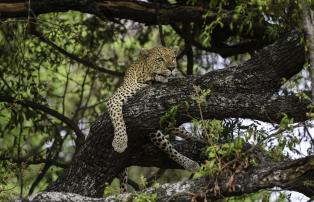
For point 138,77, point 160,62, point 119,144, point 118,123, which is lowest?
point 119,144

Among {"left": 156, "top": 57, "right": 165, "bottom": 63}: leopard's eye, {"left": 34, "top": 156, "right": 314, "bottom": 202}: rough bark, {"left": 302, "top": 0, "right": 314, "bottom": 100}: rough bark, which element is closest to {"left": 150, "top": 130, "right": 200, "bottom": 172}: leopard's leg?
{"left": 156, "top": 57, "right": 165, "bottom": 63}: leopard's eye

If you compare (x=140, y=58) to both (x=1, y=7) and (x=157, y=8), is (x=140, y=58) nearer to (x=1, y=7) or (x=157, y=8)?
(x=157, y=8)

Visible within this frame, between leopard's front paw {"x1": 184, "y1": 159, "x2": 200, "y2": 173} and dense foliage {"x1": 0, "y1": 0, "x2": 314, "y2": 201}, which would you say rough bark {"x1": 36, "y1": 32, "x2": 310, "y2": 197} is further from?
leopard's front paw {"x1": 184, "y1": 159, "x2": 200, "y2": 173}

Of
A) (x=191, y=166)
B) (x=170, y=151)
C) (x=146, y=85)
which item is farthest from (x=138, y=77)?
(x=191, y=166)

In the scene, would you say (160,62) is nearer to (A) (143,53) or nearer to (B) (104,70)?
(A) (143,53)

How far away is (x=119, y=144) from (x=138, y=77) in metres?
1.41

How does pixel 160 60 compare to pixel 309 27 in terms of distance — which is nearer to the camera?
pixel 309 27

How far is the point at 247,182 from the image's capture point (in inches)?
216

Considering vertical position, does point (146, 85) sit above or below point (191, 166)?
above

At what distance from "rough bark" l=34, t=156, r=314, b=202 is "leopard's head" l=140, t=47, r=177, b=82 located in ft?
7.24

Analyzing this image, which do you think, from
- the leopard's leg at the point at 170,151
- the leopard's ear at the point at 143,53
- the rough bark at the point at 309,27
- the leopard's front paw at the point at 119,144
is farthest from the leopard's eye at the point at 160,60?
the rough bark at the point at 309,27

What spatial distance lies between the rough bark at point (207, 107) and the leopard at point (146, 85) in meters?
0.10

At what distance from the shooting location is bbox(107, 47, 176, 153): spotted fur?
6.88 meters

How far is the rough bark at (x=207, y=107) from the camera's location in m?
6.65
